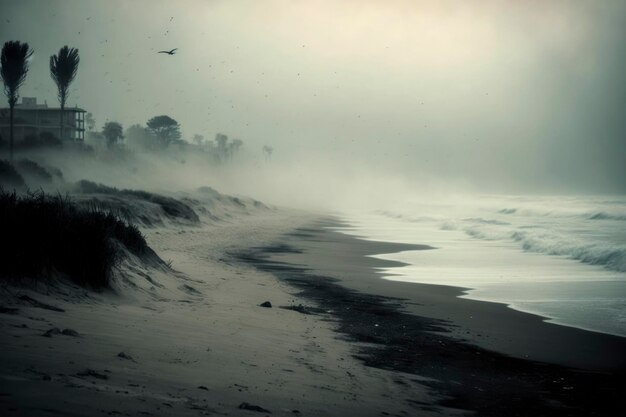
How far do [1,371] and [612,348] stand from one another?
27.7ft

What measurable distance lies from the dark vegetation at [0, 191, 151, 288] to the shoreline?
396 cm

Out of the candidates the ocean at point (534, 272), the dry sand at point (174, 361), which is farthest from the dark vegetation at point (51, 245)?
the ocean at point (534, 272)

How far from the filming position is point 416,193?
151875mm

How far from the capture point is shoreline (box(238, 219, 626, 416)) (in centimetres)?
780

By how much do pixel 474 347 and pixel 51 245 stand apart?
652 cm

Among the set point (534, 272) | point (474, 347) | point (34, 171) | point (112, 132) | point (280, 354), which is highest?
point (112, 132)

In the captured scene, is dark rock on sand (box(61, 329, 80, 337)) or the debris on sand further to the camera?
dark rock on sand (box(61, 329, 80, 337))

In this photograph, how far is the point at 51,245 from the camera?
10898mm

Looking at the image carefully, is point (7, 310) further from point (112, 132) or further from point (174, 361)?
point (112, 132)

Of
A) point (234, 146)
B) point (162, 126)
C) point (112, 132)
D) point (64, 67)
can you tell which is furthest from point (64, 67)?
point (234, 146)

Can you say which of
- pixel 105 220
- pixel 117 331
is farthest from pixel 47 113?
pixel 117 331

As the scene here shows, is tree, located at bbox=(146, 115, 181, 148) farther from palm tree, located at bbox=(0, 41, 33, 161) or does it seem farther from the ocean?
the ocean

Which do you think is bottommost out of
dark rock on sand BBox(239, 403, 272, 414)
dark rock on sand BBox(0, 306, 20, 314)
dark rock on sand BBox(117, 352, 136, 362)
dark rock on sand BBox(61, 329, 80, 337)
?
dark rock on sand BBox(239, 403, 272, 414)

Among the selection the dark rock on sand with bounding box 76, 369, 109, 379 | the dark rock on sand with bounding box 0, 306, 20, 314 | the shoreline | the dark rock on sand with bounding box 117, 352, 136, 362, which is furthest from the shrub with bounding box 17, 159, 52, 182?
the dark rock on sand with bounding box 76, 369, 109, 379
